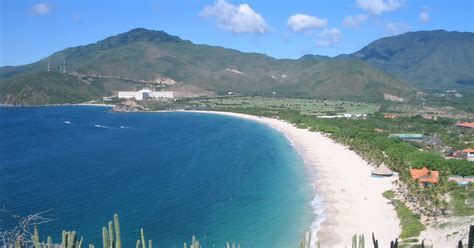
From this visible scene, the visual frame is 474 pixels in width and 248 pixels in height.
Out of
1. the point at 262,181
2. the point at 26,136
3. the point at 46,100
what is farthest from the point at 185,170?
the point at 46,100

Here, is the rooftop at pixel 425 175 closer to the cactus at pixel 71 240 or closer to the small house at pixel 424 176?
the small house at pixel 424 176

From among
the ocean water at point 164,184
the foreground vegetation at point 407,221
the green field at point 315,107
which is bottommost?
the ocean water at point 164,184

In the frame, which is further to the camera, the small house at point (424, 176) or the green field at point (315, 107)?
the green field at point (315, 107)

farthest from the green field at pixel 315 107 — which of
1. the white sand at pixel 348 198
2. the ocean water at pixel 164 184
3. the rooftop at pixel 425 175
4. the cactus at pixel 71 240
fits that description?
the cactus at pixel 71 240

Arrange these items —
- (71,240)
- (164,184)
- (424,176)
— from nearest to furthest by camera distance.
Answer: (71,240) → (424,176) → (164,184)

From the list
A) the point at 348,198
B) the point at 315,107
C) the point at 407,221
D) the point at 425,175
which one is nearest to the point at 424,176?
the point at 425,175

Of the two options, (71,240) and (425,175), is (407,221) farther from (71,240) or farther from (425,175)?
(71,240)
